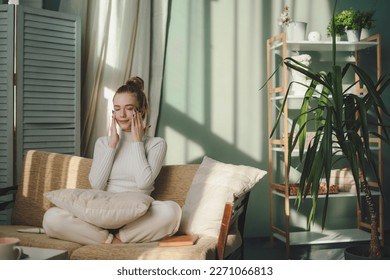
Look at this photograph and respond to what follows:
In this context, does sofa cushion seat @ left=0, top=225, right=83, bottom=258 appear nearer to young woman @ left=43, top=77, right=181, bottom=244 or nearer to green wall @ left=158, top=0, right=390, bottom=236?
young woman @ left=43, top=77, right=181, bottom=244

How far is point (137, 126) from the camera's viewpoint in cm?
238

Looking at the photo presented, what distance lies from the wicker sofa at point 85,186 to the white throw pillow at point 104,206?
0.10 metres

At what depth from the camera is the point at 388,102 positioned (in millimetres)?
3807

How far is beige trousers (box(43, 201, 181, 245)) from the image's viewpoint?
81.1 inches

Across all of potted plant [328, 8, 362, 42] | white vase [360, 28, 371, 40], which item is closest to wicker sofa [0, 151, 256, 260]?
potted plant [328, 8, 362, 42]

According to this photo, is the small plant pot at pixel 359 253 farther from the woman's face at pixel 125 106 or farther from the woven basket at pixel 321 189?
the woman's face at pixel 125 106

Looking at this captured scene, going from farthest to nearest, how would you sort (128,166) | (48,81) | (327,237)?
(327,237) < (48,81) < (128,166)

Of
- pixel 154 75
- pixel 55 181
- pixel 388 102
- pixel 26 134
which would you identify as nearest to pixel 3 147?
pixel 26 134

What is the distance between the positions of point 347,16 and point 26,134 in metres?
2.18

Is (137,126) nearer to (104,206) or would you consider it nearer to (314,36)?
(104,206)

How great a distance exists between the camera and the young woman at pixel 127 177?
206 centimetres

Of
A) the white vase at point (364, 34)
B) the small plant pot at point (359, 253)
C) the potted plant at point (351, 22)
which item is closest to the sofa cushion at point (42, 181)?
the small plant pot at point (359, 253)

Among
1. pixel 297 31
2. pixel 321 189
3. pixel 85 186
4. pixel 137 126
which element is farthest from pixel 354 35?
pixel 85 186

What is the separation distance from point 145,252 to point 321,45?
210 cm
